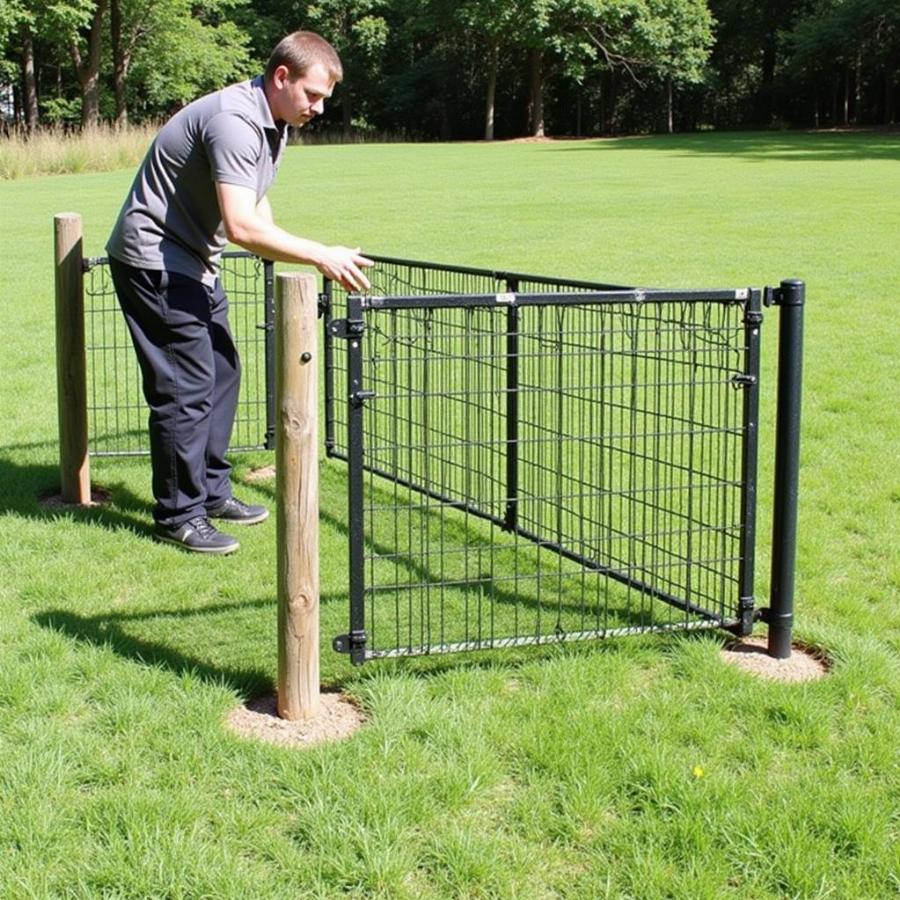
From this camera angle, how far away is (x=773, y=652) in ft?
14.3

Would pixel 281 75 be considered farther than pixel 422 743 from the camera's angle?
Yes

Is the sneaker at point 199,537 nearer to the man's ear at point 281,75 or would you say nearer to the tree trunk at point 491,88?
the man's ear at point 281,75

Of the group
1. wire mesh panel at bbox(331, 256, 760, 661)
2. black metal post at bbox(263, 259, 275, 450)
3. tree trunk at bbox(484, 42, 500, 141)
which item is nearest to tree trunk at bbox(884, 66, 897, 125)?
tree trunk at bbox(484, 42, 500, 141)

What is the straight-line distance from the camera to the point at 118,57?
178ft

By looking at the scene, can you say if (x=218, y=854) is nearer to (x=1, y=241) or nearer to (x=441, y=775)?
(x=441, y=775)

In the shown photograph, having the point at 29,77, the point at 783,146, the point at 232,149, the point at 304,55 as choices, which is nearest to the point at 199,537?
the point at 232,149

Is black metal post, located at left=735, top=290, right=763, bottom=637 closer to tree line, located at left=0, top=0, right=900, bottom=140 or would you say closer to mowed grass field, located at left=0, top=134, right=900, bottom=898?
mowed grass field, located at left=0, top=134, right=900, bottom=898

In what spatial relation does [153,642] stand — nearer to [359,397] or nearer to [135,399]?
[359,397]

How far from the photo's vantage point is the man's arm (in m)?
4.12

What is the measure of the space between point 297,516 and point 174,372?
1868 millimetres

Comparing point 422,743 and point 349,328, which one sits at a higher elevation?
point 349,328

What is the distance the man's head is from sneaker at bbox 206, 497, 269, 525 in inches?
77.2

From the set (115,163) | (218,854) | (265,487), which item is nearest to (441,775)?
(218,854)

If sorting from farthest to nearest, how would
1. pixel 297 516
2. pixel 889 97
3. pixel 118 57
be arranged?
pixel 889 97
pixel 118 57
pixel 297 516
